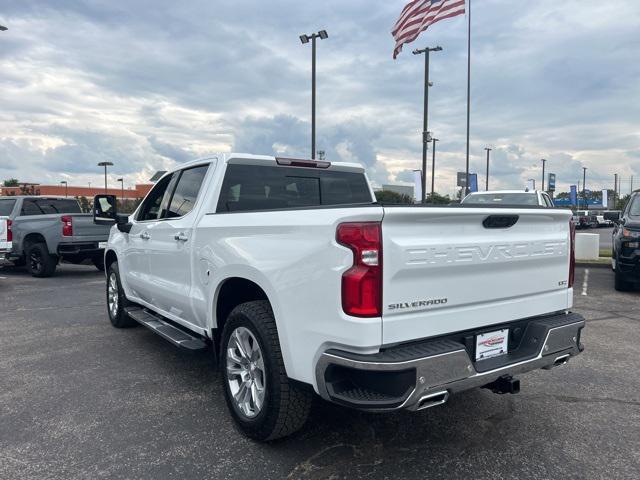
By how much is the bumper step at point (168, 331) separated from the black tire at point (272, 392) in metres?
0.95

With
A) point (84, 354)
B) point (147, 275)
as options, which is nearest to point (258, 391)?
point (147, 275)

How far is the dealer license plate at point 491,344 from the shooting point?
3.01 m

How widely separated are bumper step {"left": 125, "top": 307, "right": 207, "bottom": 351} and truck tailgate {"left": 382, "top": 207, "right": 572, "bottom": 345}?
194 cm

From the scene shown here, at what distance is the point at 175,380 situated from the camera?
4.57 m

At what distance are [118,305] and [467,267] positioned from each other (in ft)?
15.7

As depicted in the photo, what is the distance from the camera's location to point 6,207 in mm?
12547

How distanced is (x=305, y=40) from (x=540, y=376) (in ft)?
62.7

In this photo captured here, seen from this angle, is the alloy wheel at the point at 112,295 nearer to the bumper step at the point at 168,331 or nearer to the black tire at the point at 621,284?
the bumper step at the point at 168,331

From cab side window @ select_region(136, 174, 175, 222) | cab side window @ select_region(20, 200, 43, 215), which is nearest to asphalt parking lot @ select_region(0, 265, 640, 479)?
cab side window @ select_region(136, 174, 175, 222)

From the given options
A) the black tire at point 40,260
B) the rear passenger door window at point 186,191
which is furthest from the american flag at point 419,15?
the rear passenger door window at point 186,191

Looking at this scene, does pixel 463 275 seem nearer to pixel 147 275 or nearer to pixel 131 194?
pixel 147 275

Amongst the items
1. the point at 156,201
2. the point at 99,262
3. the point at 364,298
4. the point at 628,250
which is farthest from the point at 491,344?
the point at 99,262

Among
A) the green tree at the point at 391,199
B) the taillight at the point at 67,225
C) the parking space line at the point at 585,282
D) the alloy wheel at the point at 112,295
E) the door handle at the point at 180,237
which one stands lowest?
the parking space line at the point at 585,282

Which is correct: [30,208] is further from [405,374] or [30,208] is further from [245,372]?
[405,374]
